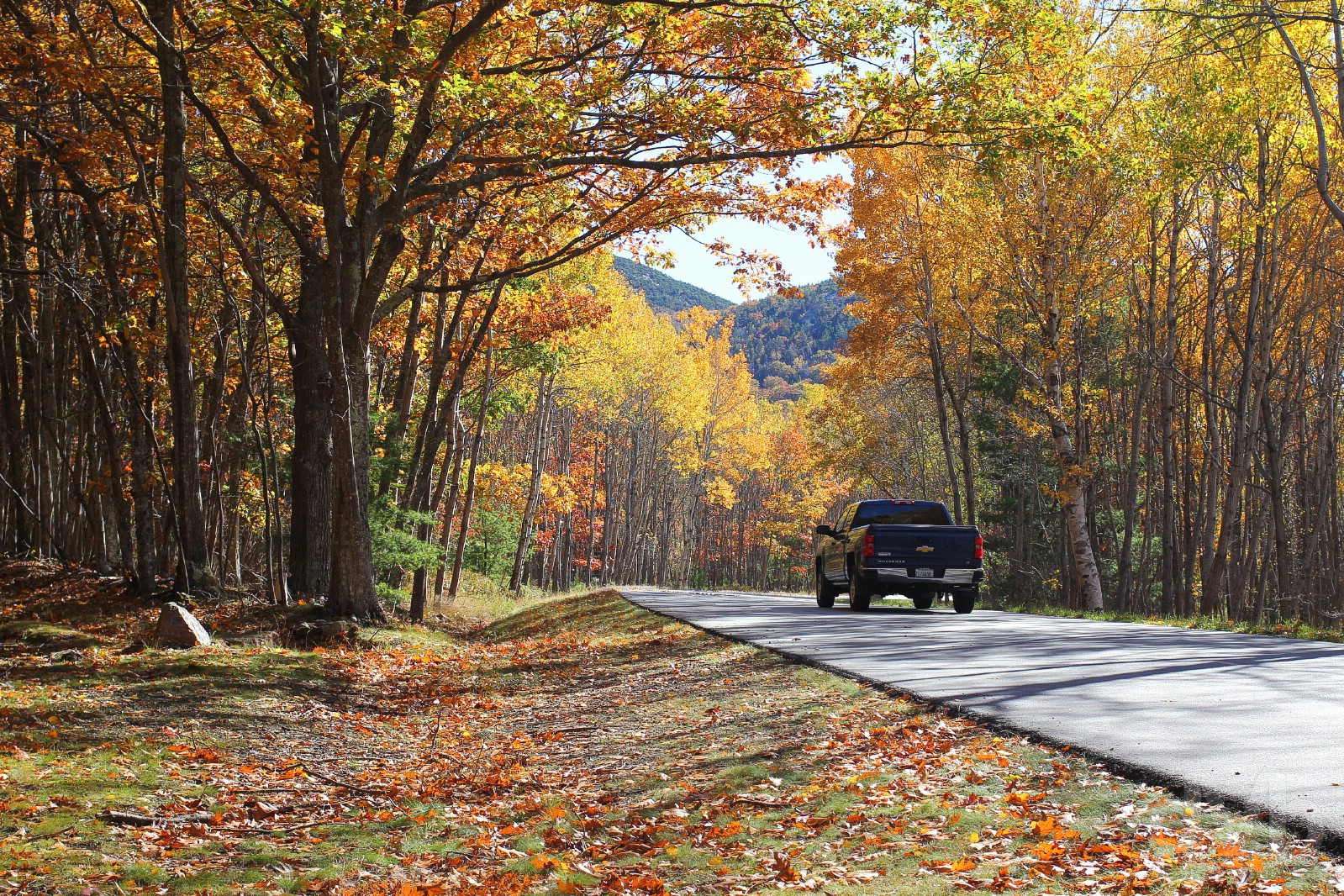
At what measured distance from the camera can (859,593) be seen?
1948cm

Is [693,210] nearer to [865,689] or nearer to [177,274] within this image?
[177,274]

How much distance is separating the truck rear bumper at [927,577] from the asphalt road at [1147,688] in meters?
1.91

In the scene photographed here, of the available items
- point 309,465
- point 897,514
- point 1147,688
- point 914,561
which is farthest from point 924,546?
point 309,465

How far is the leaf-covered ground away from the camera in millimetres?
4918

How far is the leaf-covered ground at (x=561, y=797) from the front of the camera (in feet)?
16.1

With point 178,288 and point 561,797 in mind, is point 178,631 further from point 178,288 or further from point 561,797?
point 561,797

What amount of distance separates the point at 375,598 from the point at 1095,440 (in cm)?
3147

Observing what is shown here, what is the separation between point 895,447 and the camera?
41.9 m

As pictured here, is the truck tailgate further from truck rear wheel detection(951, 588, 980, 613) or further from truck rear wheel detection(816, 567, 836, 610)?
truck rear wheel detection(816, 567, 836, 610)

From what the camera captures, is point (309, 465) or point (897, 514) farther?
point (897, 514)

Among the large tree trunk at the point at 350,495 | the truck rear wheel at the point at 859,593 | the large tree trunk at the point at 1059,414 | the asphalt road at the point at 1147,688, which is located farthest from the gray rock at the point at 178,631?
the large tree trunk at the point at 1059,414

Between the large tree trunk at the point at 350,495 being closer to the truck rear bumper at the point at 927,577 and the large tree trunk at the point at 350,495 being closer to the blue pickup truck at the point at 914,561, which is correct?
the blue pickup truck at the point at 914,561

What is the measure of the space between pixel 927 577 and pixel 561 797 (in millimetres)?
12493

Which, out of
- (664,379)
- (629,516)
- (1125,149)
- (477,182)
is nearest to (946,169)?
(1125,149)
